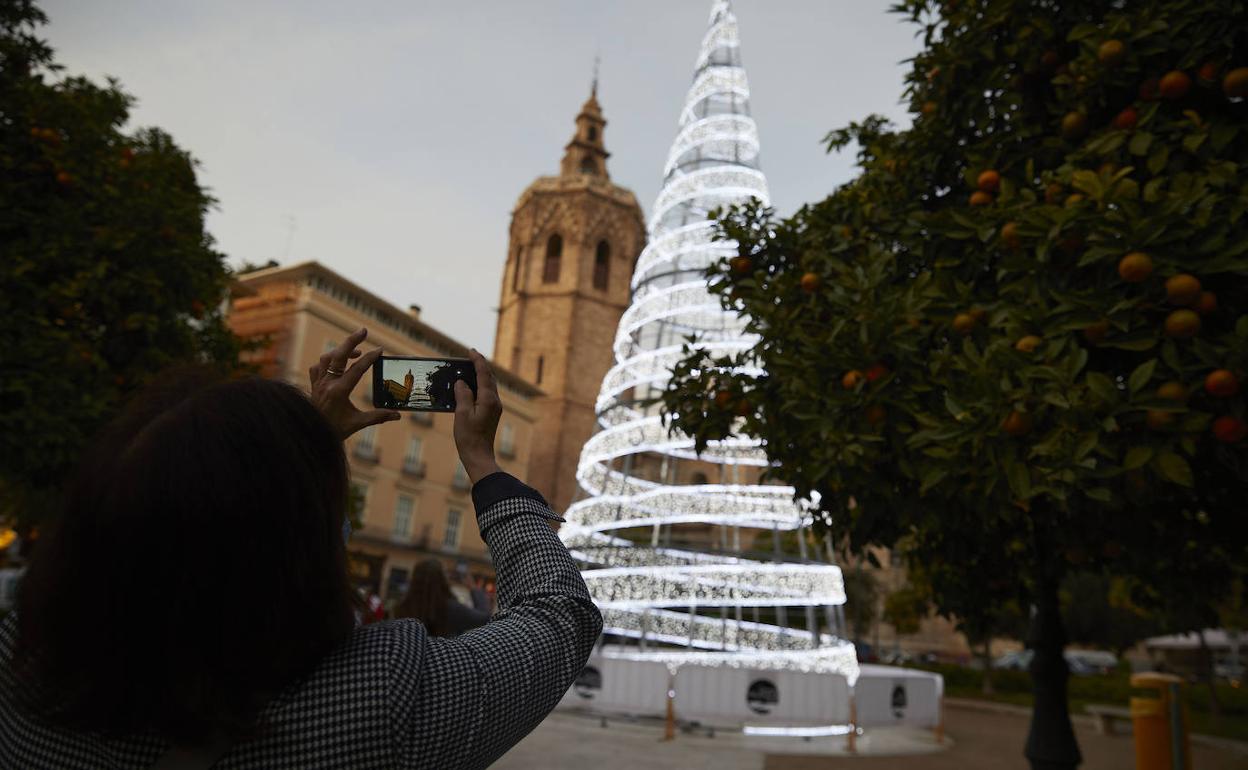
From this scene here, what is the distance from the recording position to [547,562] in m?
1.41

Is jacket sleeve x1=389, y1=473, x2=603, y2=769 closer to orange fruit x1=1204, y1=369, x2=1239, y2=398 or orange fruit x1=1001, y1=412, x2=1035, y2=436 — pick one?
orange fruit x1=1001, y1=412, x2=1035, y2=436

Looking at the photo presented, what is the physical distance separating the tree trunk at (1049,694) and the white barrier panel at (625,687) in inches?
270

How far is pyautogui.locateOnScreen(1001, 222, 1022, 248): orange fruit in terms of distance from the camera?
12.4ft

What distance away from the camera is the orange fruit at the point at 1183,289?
3.33 metres

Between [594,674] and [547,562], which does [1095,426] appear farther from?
[594,674]

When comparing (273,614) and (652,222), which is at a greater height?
(652,222)

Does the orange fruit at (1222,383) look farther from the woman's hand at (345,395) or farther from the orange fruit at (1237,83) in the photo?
the woman's hand at (345,395)

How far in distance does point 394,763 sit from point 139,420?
0.61 m

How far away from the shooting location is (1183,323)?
132 inches

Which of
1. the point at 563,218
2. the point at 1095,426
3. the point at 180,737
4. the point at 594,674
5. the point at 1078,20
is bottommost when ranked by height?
the point at 594,674

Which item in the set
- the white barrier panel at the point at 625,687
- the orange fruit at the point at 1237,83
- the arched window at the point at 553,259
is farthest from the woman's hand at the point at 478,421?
the arched window at the point at 553,259

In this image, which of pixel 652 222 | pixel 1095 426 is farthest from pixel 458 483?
pixel 1095 426

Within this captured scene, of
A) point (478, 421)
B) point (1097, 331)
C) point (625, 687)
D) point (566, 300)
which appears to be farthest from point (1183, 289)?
point (566, 300)

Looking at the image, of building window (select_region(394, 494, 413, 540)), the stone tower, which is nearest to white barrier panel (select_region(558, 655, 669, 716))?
building window (select_region(394, 494, 413, 540))
